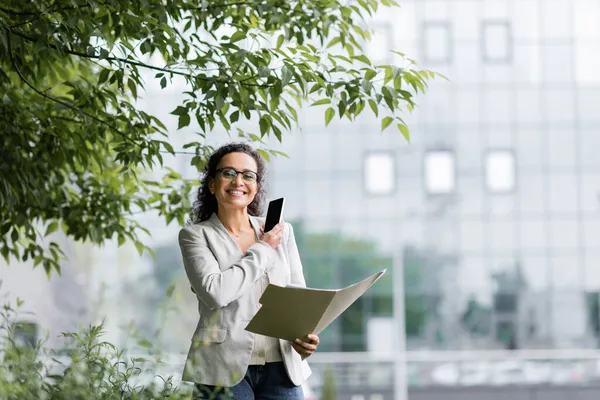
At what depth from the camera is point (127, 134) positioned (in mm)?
5109

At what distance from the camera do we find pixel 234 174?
387cm

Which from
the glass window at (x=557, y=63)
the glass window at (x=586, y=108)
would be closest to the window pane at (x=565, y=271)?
the glass window at (x=586, y=108)

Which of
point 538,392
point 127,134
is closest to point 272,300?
point 127,134

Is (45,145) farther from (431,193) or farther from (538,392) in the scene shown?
(431,193)

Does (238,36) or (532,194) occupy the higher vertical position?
(532,194)

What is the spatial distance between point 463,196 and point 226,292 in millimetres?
27272

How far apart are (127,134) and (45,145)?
0.41 m

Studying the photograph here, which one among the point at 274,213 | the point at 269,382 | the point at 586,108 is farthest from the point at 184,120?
the point at 586,108

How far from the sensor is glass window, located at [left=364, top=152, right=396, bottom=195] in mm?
30344

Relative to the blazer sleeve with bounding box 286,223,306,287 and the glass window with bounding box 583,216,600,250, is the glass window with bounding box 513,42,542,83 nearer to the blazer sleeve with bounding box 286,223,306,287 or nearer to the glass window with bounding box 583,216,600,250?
the glass window with bounding box 583,216,600,250

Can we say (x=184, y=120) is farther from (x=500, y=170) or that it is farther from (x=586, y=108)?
(x=586, y=108)

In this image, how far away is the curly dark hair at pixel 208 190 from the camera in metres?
3.94

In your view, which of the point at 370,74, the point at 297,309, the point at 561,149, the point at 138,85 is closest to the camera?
the point at 297,309

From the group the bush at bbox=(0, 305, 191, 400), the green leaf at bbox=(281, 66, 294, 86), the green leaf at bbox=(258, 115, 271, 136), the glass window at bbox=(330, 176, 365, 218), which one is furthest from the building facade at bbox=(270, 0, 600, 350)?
the bush at bbox=(0, 305, 191, 400)
